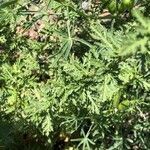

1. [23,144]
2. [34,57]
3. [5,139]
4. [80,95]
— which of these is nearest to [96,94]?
[80,95]

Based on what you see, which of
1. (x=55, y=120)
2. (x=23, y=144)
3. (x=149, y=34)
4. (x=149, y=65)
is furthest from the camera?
(x=23, y=144)

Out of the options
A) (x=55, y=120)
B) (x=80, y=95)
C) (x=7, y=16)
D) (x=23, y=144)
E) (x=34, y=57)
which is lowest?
(x=23, y=144)

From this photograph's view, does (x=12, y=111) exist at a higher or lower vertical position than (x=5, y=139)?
higher

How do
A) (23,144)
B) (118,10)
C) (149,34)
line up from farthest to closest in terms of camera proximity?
1. (23,144)
2. (118,10)
3. (149,34)

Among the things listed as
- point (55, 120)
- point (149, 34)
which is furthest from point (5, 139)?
point (149, 34)

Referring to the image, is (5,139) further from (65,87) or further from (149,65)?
(149,65)

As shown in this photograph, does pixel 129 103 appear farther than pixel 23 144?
No
